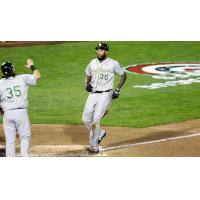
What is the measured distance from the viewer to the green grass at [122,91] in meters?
13.8

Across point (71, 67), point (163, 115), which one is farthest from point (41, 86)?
point (163, 115)

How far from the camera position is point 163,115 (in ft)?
45.2

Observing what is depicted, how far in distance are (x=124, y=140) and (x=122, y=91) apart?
186 inches

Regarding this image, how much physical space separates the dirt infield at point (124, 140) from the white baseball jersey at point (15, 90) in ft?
4.66

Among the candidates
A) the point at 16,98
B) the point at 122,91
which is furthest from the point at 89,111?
the point at 122,91

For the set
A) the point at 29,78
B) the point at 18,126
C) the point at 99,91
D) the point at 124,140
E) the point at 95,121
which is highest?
the point at 29,78

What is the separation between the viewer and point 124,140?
37.7 feet

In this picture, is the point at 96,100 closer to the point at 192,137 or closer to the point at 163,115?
the point at 192,137

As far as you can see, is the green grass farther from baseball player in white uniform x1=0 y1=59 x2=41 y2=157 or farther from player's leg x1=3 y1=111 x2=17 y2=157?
baseball player in white uniform x1=0 y1=59 x2=41 y2=157

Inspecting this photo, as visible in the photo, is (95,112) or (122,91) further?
(122,91)

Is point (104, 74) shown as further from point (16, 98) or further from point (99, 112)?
point (16, 98)

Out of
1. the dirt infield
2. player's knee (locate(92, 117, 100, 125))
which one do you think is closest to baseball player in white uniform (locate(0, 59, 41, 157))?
the dirt infield

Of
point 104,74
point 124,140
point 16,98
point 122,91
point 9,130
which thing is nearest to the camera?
point 16,98

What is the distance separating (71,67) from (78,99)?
268 centimetres
